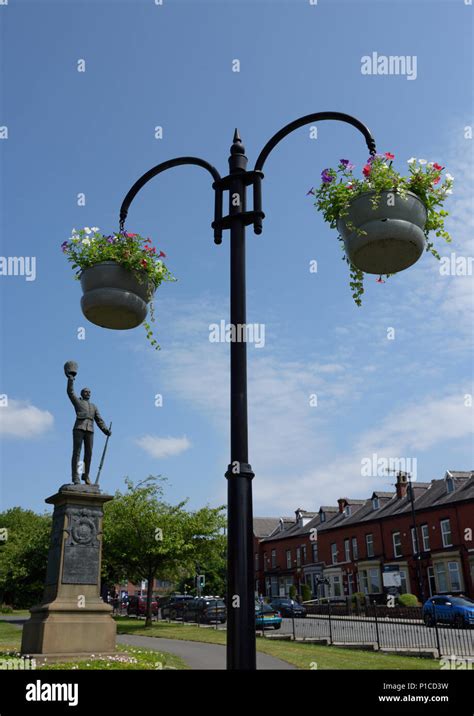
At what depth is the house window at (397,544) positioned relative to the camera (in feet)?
158

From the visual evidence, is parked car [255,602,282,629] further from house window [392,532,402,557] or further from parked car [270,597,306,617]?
house window [392,532,402,557]

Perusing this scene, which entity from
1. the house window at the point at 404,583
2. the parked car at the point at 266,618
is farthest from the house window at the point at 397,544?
the parked car at the point at 266,618

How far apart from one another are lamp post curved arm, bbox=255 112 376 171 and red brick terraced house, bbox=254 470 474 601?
37.9 m

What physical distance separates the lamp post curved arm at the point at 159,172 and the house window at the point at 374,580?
4938cm

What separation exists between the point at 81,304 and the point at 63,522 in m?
8.61

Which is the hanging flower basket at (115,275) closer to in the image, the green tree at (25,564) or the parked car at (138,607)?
the parked car at (138,607)

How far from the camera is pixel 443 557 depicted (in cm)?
4256

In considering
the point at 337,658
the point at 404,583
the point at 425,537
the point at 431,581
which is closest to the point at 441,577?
the point at 431,581

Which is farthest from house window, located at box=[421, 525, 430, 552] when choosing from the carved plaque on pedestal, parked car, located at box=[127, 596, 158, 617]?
the carved plaque on pedestal

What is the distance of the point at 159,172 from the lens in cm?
594

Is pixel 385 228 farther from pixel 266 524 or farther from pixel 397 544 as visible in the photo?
pixel 266 524

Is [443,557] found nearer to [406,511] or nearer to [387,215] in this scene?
[406,511]

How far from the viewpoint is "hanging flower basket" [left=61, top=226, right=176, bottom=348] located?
17.6ft
